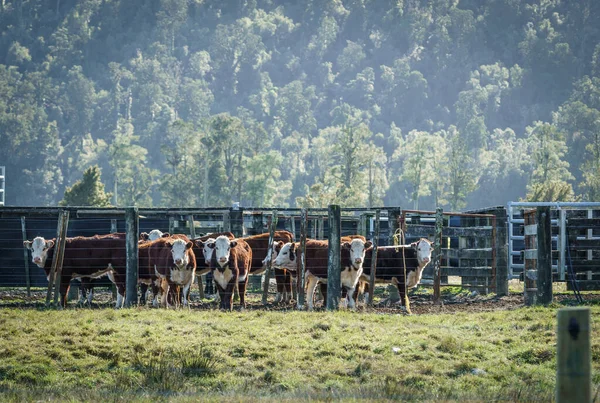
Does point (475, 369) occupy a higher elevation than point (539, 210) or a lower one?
lower

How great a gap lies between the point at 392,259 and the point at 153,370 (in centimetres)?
991

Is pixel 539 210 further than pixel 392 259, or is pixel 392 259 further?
pixel 392 259

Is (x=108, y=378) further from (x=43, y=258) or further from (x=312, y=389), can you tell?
(x=43, y=258)

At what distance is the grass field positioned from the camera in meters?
11.9

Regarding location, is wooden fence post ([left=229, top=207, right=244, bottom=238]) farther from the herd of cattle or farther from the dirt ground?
the herd of cattle

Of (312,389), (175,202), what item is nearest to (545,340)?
(312,389)

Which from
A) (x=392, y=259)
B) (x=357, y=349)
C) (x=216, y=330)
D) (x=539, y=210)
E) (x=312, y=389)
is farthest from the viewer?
(x=392, y=259)

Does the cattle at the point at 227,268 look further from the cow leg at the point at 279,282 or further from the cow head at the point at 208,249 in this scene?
the cow leg at the point at 279,282

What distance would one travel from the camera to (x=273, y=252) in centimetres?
2384

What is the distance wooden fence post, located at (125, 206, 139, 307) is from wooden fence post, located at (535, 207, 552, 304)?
7.98 metres

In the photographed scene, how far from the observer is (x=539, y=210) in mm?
20219

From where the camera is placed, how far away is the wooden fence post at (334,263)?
2005 cm

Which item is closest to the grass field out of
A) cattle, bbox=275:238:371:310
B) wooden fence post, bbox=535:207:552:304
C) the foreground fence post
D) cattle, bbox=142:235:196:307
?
wooden fence post, bbox=535:207:552:304

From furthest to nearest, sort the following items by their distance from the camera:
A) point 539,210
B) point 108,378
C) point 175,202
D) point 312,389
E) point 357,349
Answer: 1. point 175,202
2. point 539,210
3. point 357,349
4. point 108,378
5. point 312,389
